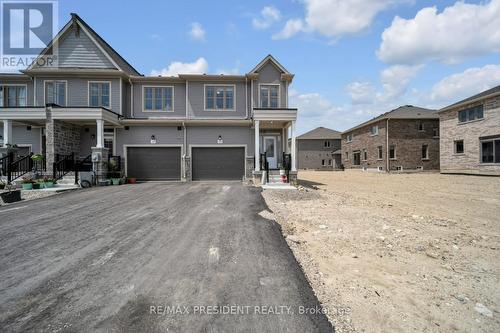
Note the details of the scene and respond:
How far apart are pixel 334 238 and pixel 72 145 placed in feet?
55.8

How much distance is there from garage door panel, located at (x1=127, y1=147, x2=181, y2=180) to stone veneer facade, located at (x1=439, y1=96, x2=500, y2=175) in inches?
899

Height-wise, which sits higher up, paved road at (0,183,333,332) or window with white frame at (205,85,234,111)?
window with white frame at (205,85,234,111)

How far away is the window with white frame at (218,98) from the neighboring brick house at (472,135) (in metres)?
19.2

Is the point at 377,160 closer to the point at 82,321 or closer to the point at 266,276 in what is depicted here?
the point at 266,276

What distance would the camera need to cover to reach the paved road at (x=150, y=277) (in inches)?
98.3

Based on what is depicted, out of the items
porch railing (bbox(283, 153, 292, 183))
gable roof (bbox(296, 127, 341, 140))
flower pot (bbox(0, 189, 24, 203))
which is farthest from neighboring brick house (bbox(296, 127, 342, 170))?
flower pot (bbox(0, 189, 24, 203))

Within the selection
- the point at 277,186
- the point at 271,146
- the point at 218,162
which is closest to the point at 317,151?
the point at 271,146

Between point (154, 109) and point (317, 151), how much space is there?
110 feet

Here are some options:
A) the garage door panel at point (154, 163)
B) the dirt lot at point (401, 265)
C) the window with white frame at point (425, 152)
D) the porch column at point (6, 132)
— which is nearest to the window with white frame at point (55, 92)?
the porch column at point (6, 132)

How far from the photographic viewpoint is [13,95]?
17.1 meters

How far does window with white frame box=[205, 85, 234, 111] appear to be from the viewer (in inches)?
677

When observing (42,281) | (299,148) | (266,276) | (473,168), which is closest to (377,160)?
(473,168)

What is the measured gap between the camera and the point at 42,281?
10.8 ft

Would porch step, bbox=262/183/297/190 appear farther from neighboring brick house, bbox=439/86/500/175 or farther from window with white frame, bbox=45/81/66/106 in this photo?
neighboring brick house, bbox=439/86/500/175
